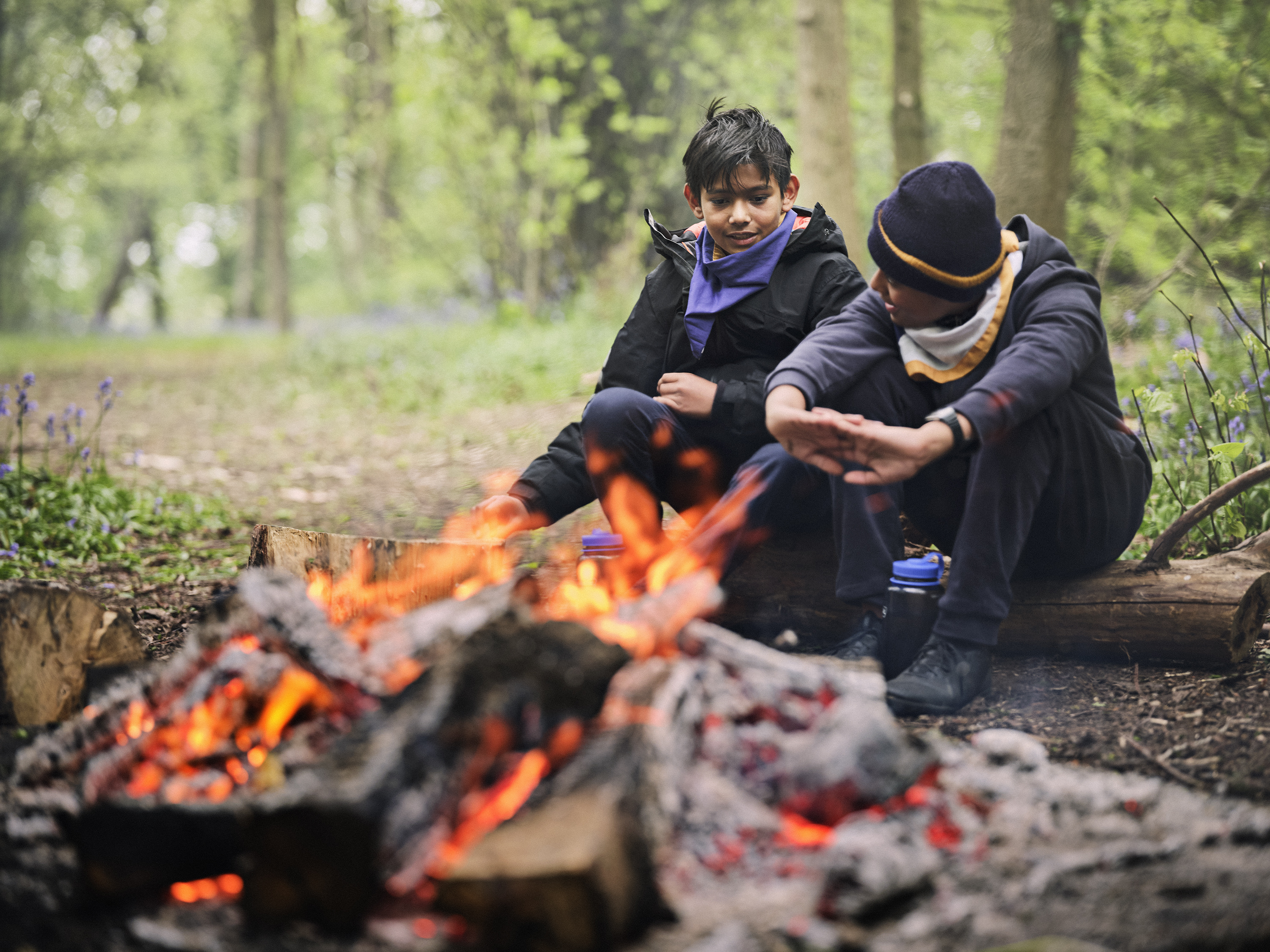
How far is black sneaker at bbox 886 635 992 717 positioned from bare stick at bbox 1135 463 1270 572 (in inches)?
27.1

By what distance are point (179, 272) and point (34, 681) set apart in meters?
48.2

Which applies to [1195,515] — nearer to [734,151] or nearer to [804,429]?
[804,429]

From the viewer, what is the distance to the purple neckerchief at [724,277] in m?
3.02

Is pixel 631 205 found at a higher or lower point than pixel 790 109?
lower

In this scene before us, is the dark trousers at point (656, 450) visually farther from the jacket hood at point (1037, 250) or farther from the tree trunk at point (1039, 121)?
the tree trunk at point (1039, 121)

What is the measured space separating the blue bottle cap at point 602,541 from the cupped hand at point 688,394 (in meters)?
0.51

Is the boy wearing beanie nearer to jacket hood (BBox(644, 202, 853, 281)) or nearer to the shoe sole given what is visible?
the shoe sole

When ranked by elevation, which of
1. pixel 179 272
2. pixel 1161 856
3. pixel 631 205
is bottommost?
pixel 1161 856

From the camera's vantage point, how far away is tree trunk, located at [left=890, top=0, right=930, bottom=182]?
778 cm

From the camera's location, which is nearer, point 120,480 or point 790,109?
point 120,480

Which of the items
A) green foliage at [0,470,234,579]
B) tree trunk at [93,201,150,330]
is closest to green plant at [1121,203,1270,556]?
green foliage at [0,470,234,579]

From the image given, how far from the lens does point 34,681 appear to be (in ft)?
7.51

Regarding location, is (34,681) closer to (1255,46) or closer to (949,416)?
(949,416)

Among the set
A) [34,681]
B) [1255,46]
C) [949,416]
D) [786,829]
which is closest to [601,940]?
[786,829]
